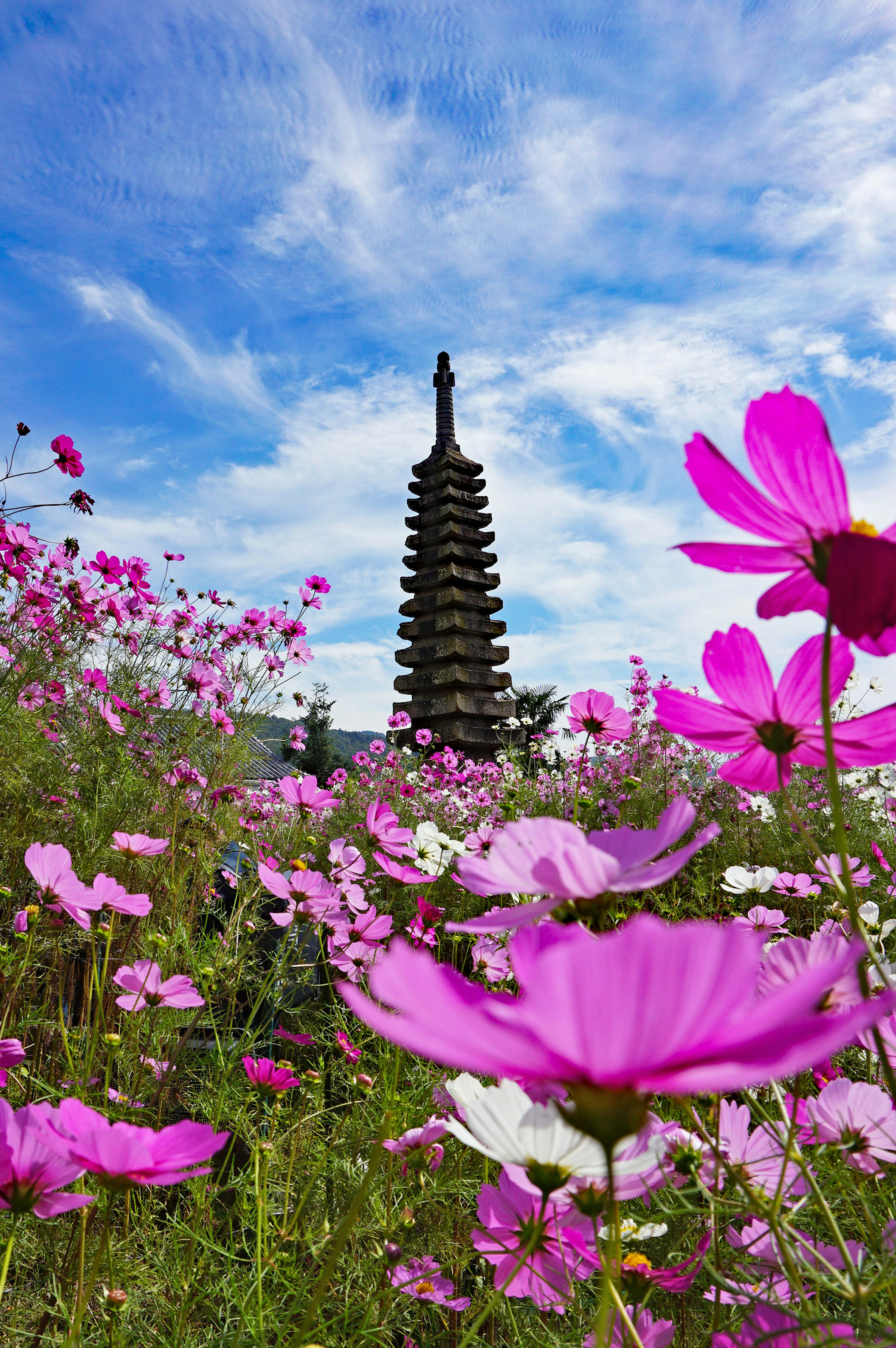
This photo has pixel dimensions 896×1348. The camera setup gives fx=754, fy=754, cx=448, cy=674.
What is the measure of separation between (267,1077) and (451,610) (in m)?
11.5

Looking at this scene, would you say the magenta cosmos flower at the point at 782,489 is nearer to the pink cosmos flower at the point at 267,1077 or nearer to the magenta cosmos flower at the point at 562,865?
the magenta cosmos flower at the point at 562,865

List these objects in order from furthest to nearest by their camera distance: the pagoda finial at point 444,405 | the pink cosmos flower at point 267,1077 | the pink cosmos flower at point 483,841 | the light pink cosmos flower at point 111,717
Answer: the pagoda finial at point 444,405
the light pink cosmos flower at point 111,717
the pink cosmos flower at point 483,841
the pink cosmos flower at point 267,1077

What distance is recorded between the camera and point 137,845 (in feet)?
4.65

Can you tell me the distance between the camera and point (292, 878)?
1.13 metres

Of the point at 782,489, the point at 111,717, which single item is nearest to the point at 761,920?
the point at 782,489

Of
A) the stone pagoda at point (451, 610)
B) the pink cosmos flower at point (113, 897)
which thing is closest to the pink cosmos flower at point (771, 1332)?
the pink cosmos flower at point (113, 897)

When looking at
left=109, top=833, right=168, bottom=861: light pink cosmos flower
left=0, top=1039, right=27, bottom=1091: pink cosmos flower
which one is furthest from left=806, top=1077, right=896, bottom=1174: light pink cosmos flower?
left=109, top=833, right=168, bottom=861: light pink cosmos flower

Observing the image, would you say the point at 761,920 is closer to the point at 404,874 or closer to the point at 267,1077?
the point at 404,874

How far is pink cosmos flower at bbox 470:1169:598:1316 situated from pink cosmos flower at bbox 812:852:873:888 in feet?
1.07

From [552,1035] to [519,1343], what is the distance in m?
0.82

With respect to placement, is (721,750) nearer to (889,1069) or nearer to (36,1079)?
(889,1069)

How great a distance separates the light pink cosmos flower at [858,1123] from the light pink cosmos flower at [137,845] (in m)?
1.11

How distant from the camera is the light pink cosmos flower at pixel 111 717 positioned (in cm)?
219

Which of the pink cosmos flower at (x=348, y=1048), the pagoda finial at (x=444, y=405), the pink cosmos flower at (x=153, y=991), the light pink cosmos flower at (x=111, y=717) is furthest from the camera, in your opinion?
the pagoda finial at (x=444, y=405)
